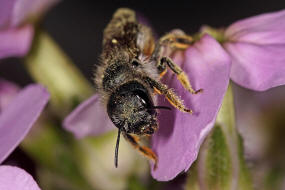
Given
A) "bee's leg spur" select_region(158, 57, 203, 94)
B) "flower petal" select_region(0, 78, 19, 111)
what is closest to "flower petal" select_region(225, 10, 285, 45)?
"bee's leg spur" select_region(158, 57, 203, 94)

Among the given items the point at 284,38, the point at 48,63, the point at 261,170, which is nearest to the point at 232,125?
the point at 284,38

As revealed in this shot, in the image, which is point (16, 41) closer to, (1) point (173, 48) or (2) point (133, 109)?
(1) point (173, 48)

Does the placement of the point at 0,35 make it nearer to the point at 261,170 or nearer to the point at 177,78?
the point at 177,78

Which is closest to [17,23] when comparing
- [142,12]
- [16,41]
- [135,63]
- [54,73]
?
[16,41]

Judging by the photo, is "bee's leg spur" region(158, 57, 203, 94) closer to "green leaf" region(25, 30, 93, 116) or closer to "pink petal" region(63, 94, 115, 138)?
"pink petal" region(63, 94, 115, 138)

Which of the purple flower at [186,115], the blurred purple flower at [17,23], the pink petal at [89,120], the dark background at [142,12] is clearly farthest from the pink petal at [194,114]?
the dark background at [142,12]

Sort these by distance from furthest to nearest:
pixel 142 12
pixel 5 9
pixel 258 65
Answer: pixel 142 12 < pixel 5 9 < pixel 258 65
